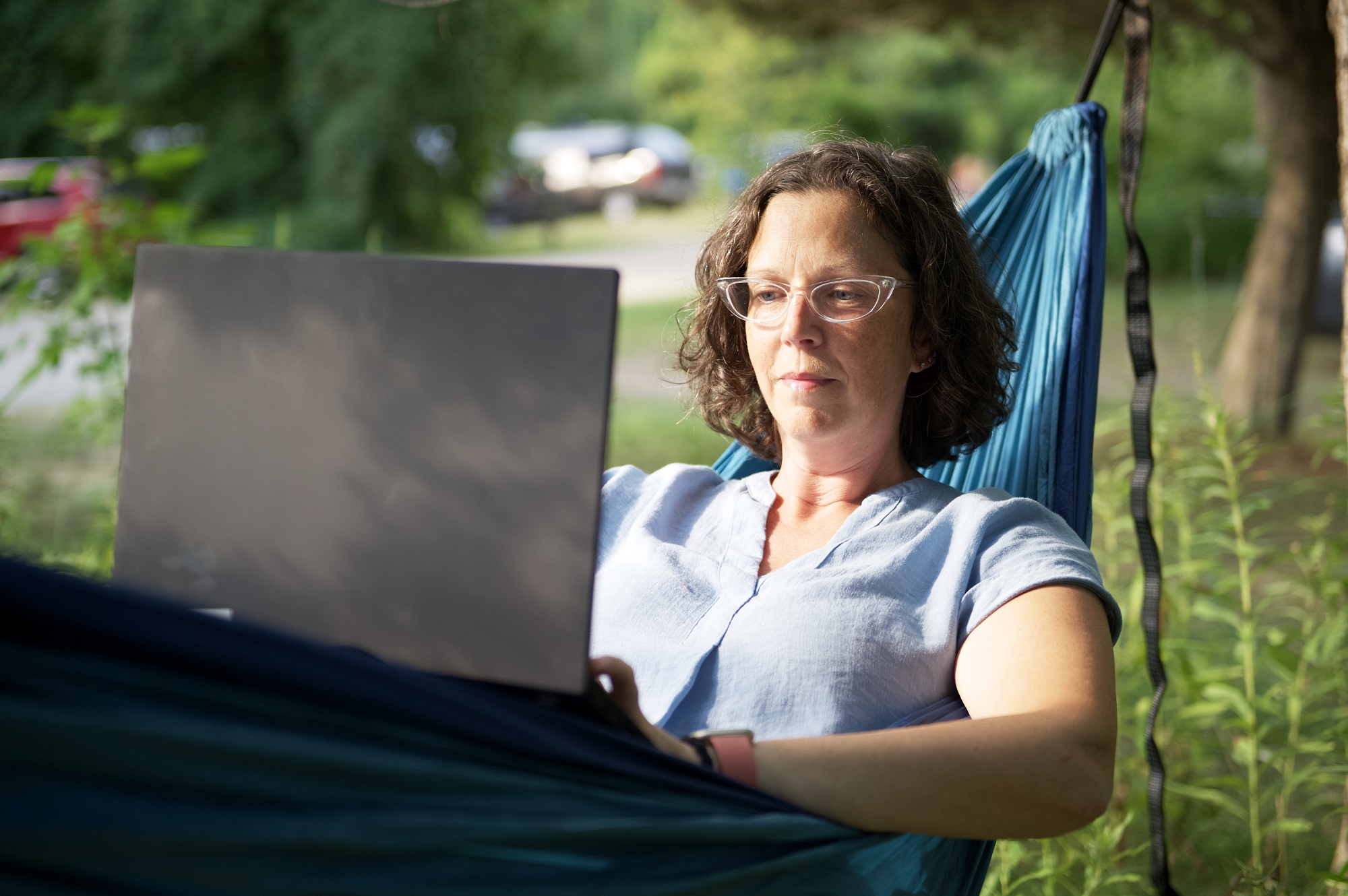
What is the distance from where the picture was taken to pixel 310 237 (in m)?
9.70

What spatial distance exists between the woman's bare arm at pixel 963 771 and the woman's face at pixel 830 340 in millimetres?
497

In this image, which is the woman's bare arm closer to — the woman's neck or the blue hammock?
the blue hammock

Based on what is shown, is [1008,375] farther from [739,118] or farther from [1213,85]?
[1213,85]

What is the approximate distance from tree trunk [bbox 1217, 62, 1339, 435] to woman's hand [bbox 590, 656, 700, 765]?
4.41m

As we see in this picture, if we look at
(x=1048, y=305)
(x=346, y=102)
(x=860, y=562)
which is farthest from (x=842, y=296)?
(x=346, y=102)

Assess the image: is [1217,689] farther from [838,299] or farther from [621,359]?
[621,359]

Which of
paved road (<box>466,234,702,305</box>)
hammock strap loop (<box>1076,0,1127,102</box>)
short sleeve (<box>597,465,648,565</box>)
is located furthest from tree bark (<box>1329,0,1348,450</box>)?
paved road (<box>466,234,702,305</box>)

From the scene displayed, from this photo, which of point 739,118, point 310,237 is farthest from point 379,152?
point 739,118

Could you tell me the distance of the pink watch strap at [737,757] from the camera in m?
0.99

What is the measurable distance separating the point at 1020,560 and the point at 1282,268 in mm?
4475

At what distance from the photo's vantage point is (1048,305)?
1825mm

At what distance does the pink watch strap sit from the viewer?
0.99 m

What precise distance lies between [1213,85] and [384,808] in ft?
46.7

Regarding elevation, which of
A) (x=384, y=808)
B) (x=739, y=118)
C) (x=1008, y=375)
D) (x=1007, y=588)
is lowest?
(x=384, y=808)
